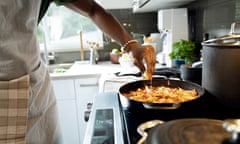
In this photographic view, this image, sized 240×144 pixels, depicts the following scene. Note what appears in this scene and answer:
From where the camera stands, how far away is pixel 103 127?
612 millimetres

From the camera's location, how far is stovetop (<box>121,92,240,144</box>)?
0.58m

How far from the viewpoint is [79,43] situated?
232 cm

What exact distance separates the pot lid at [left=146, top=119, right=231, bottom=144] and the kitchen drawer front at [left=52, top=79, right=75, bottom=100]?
1.37 metres

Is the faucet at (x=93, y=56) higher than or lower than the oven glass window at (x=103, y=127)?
higher

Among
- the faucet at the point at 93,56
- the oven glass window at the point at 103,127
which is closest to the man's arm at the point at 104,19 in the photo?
the oven glass window at the point at 103,127

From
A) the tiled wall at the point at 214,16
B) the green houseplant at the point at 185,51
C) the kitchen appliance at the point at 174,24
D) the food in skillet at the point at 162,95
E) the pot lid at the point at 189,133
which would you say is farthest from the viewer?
the kitchen appliance at the point at 174,24

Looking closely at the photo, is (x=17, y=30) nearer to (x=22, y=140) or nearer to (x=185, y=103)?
(x=22, y=140)

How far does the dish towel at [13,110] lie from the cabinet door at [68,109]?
1.07 metres

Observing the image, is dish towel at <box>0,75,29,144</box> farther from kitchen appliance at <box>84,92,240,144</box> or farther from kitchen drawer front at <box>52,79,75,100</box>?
kitchen drawer front at <box>52,79,75,100</box>

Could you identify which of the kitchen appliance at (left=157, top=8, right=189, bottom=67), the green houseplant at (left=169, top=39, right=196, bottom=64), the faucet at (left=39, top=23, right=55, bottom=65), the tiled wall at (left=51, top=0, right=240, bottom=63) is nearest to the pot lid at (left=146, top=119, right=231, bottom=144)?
the tiled wall at (left=51, top=0, right=240, bottom=63)

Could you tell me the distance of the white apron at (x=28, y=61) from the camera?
61 cm

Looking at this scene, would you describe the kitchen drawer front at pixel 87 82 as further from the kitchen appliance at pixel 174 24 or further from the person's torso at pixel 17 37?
→ the person's torso at pixel 17 37

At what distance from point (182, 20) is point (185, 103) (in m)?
1.19

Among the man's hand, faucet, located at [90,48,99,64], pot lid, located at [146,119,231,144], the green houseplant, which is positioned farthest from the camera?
faucet, located at [90,48,99,64]
